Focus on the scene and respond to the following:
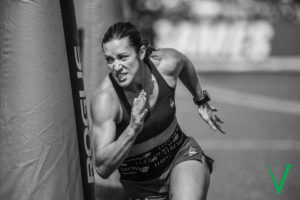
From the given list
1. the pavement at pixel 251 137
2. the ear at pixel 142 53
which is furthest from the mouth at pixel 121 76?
the pavement at pixel 251 137

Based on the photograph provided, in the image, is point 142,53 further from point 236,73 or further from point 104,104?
point 236,73

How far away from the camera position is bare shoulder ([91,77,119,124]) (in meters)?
3.10

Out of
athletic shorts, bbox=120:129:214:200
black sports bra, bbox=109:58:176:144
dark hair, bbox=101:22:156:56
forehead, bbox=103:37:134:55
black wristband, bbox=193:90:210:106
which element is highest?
dark hair, bbox=101:22:156:56

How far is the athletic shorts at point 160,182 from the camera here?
3.48m

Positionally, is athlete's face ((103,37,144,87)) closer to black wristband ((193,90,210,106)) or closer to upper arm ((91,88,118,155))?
upper arm ((91,88,118,155))

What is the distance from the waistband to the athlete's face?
1.82ft

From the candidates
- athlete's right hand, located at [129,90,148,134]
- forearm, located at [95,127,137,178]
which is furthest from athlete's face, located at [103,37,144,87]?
forearm, located at [95,127,137,178]

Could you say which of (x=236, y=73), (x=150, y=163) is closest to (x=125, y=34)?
(x=150, y=163)

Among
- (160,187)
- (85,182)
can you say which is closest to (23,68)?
(85,182)

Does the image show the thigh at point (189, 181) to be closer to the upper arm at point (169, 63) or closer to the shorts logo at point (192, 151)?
the shorts logo at point (192, 151)

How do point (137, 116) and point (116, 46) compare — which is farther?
point (116, 46)

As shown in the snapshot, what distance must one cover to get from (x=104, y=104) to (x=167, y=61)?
730 mm

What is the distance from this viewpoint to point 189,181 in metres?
3.26

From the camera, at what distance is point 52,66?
3.08m
